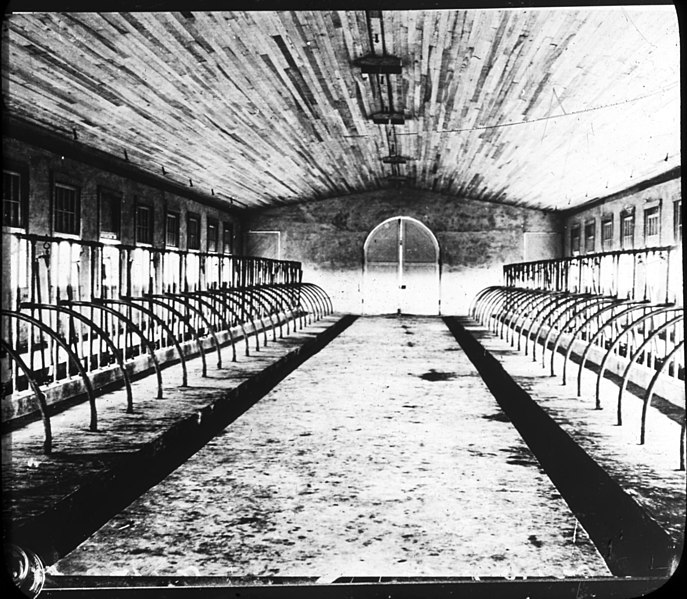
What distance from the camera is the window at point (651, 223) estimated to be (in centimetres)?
1188

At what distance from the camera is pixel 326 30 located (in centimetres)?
602

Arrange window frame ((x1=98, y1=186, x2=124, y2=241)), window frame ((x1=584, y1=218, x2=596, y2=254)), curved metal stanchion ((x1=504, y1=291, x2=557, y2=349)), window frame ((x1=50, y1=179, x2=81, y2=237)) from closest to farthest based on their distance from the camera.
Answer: curved metal stanchion ((x1=504, y1=291, x2=557, y2=349)), window frame ((x1=50, y1=179, x2=81, y2=237)), window frame ((x1=98, y1=186, x2=124, y2=241)), window frame ((x1=584, y1=218, x2=596, y2=254))

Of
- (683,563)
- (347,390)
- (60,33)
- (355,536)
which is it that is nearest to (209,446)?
(355,536)

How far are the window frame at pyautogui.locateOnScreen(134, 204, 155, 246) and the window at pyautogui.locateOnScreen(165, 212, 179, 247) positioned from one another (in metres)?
0.77

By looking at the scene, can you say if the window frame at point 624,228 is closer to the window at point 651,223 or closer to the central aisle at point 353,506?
the window at point 651,223

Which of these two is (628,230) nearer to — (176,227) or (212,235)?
(176,227)

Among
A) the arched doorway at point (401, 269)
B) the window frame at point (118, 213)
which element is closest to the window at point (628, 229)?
the arched doorway at point (401, 269)

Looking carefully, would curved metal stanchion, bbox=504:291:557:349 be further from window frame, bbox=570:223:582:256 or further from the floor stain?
window frame, bbox=570:223:582:256

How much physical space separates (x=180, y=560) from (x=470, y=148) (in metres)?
9.84

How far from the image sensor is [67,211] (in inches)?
367

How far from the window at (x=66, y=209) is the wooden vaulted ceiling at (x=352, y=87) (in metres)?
0.74

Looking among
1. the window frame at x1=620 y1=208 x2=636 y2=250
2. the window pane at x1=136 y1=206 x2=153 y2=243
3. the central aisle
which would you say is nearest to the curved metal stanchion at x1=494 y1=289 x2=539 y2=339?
the window frame at x1=620 y1=208 x2=636 y2=250

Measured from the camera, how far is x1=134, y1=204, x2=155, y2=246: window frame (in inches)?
457

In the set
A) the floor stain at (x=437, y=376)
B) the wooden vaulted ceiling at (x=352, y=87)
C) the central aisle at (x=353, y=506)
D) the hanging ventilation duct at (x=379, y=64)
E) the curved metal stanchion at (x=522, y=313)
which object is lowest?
the central aisle at (x=353, y=506)
